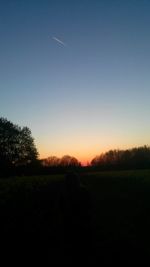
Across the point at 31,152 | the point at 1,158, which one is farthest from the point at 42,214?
the point at 31,152

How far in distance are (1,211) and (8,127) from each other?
228 ft

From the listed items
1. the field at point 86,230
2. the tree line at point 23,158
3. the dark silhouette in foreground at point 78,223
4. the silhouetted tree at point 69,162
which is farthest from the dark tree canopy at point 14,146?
the dark silhouette in foreground at point 78,223

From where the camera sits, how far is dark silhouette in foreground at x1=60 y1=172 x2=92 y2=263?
24.0ft

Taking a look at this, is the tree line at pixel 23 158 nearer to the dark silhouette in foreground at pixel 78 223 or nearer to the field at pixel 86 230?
the field at pixel 86 230

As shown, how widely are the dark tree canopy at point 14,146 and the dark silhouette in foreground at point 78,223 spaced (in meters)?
72.0

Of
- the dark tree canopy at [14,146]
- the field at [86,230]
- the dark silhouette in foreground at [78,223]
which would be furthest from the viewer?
the dark tree canopy at [14,146]

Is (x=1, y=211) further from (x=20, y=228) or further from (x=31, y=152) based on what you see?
(x=31, y=152)

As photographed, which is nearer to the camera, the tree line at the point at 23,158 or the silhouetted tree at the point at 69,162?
the tree line at the point at 23,158

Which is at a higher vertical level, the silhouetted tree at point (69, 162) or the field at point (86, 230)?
the silhouetted tree at point (69, 162)

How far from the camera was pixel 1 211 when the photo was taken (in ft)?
48.1

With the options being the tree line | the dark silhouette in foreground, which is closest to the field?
the dark silhouette in foreground

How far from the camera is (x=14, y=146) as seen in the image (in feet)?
267

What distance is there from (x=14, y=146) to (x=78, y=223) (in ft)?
248

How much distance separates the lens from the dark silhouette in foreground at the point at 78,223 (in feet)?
24.0
